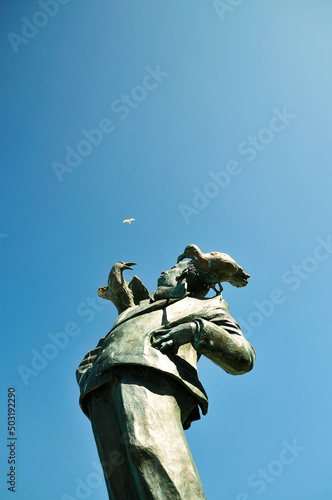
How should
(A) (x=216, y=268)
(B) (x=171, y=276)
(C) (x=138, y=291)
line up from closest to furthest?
(A) (x=216, y=268) < (B) (x=171, y=276) < (C) (x=138, y=291)

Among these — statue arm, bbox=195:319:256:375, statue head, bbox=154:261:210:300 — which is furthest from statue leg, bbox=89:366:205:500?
statue head, bbox=154:261:210:300

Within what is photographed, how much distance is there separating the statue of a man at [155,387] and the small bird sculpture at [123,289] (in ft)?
1.69

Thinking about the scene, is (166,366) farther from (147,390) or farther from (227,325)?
(227,325)

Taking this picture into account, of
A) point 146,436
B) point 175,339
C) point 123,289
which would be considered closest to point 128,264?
point 123,289

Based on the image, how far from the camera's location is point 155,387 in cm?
475

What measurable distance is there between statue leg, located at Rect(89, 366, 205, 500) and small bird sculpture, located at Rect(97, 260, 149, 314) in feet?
4.89

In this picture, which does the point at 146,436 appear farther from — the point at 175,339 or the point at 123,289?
the point at 123,289

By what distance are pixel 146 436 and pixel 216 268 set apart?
7.71 ft

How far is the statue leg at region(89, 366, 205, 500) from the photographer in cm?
→ 418

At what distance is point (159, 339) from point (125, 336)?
1.45 ft

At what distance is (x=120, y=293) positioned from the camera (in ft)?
20.6

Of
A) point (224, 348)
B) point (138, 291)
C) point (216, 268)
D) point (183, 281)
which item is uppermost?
point (138, 291)

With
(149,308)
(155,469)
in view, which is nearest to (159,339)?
(149,308)

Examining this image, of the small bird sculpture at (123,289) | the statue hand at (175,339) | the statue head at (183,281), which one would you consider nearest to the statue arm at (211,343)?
the statue hand at (175,339)
